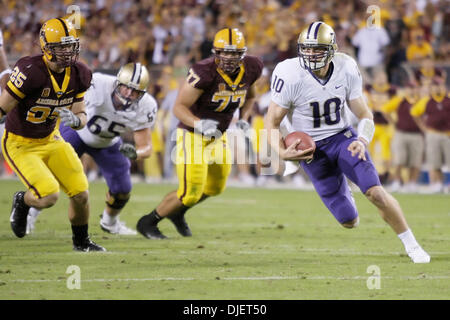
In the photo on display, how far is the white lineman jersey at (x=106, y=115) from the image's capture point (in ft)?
Answer: 23.0

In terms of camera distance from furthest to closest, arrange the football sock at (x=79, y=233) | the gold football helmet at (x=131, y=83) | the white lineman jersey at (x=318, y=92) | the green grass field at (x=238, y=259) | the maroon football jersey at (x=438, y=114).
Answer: the maroon football jersey at (x=438, y=114), the gold football helmet at (x=131, y=83), the football sock at (x=79, y=233), the white lineman jersey at (x=318, y=92), the green grass field at (x=238, y=259)

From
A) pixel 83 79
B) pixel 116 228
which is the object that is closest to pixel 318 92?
pixel 83 79

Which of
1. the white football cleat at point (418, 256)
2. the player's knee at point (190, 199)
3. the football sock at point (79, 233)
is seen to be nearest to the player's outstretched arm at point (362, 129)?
the white football cleat at point (418, 256)

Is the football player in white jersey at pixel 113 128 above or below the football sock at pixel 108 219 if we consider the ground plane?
above

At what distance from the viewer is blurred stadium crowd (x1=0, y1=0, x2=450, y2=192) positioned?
1202 cm

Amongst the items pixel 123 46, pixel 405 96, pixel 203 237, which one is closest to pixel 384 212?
pixel 203 237

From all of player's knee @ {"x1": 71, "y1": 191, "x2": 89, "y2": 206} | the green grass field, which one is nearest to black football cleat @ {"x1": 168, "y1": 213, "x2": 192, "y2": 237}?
the green grass field

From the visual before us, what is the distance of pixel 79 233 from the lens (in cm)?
611

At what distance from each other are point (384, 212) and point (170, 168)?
320 inches

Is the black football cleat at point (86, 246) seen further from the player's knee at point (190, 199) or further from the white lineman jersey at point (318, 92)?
the white lineman jersey at point (318, 92)

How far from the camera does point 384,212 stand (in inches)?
215

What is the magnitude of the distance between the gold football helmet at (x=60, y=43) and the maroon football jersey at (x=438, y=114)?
667 centimetres
